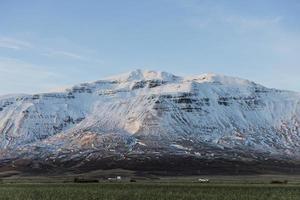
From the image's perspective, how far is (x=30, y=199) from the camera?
67.2 meters

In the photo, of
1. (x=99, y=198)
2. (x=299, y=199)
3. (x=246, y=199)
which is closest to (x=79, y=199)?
(x=99, y=198)

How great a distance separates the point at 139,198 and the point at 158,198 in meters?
2.16

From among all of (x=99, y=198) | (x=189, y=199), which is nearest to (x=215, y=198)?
(x=189, y=199)

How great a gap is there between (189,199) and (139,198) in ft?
18.8

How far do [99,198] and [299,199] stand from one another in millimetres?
22297

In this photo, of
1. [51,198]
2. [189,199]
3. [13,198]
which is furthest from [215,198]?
[13,198]

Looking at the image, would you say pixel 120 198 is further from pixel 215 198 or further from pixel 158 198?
pixel 215 198

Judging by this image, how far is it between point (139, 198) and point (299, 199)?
1775cm

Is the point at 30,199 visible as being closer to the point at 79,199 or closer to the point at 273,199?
the point at 79,199

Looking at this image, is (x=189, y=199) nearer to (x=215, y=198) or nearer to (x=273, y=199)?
(x=215, y=198)

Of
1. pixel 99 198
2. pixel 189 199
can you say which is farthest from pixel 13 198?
pixel 189 199

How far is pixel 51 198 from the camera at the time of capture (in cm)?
6956

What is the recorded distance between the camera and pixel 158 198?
69500mm

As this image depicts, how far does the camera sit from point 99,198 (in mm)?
70000
